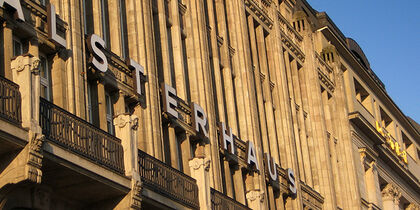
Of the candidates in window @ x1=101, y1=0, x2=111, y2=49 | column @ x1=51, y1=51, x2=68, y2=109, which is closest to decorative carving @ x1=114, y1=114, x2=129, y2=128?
column @ x1=51, y1=51, x2=68, y2=109

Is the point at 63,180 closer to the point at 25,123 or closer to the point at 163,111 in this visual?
the point at 25,123

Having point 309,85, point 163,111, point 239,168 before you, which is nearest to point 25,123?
point 163,111

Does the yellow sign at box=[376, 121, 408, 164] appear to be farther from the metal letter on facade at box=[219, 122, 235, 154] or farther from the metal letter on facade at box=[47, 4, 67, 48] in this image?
the metal letter on facade at box=[47, 4, 67, 48]

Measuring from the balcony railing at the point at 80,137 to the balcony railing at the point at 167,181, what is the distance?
148 cm

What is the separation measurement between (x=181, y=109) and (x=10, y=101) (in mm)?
13128

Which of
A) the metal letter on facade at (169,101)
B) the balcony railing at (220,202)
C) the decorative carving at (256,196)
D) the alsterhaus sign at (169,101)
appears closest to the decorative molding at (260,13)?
the alsterhaus sign at (169,101)

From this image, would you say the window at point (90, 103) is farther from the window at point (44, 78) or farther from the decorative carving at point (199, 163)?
the decorative carving at point (199, 163)

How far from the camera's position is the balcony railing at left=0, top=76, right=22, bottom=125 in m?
19.1

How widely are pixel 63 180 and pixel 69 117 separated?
152 centimetres

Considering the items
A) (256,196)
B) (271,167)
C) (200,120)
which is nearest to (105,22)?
(200,120)

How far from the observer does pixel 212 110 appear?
3438 cm

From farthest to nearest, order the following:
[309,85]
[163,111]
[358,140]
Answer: [358,140]
[309,85]
[163,111]

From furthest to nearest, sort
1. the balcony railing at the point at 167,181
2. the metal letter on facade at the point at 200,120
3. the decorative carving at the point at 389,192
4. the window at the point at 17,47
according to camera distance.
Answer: the decorative carving at the point at 389,192 → the metal letter on facade at the point at 200,120 → the balcony railing at the point at 167,181 → the window at the point at 17,47

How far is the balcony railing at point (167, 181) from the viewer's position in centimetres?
2470
